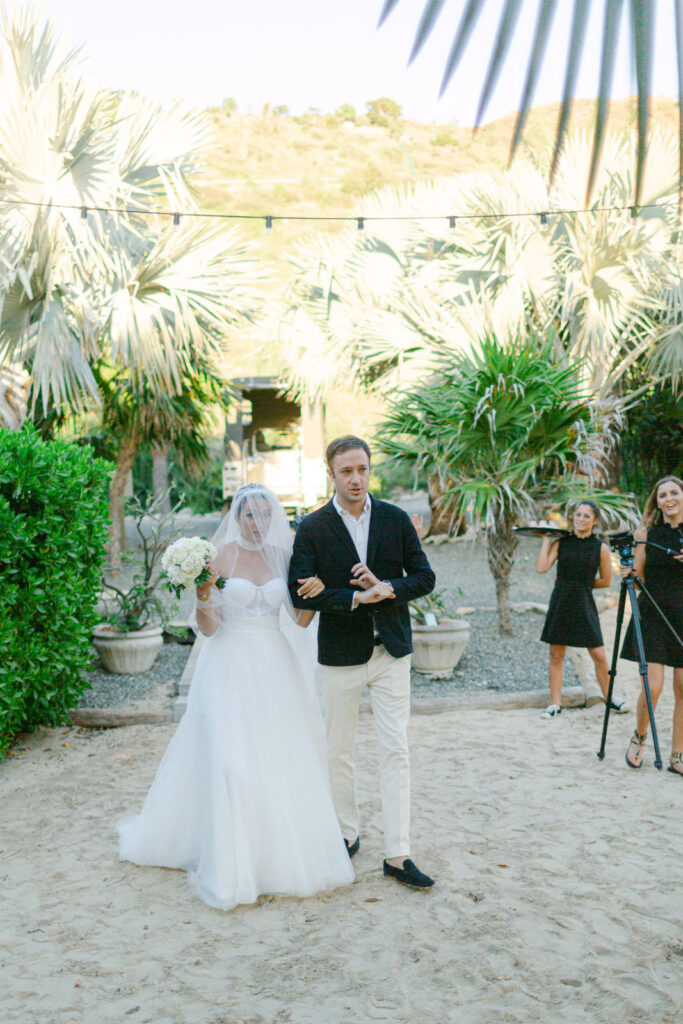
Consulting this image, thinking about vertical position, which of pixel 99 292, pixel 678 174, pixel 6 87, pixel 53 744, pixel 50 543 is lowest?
pixel 53 744

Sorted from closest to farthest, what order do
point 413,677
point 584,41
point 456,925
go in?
point 584,41, point 456,925, point 413,677

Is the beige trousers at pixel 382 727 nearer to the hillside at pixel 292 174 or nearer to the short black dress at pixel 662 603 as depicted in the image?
the short black dress at pixel 662 603

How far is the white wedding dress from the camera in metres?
3.63

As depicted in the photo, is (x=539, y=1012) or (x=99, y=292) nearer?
(x=539, y=1012)

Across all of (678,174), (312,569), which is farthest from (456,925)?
(678,174)

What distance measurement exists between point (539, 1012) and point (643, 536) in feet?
11.0

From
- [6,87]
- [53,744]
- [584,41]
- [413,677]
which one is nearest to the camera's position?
[584,41]

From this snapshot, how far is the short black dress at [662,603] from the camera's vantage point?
5.23m

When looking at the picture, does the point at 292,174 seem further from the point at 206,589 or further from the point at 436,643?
the point at 206,589

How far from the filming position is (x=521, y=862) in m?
4.01

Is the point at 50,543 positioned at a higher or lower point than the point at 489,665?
higher

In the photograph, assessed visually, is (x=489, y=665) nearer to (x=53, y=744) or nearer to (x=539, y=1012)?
(x=53, y=744)

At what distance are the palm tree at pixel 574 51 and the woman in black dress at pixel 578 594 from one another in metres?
5.96

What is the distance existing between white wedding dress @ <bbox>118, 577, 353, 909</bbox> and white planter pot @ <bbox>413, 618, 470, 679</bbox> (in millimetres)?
3661
